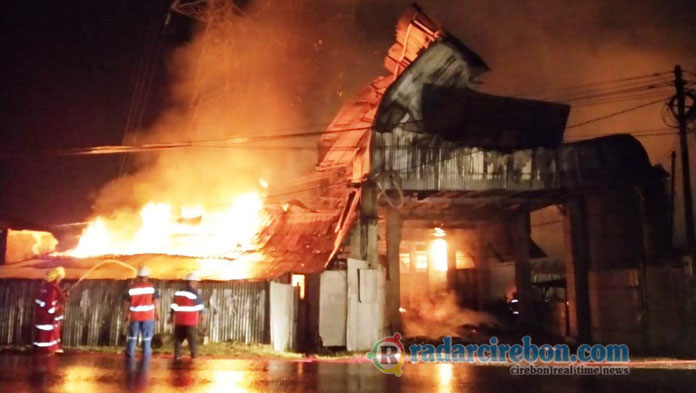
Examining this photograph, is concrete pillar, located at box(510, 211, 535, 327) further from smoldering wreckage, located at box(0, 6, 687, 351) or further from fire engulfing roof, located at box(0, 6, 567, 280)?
fire engulfing roof, located at box(0, 6, 567, 280)

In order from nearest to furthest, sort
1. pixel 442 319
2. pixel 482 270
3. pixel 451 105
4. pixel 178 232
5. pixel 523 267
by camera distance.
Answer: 1. pixel 451 105
2. pixel 178 232
3. pixel 523 267
4. pixel 442 319
5. pixel 482 270

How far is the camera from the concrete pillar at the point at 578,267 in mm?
19250

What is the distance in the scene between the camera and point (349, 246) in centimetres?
1809

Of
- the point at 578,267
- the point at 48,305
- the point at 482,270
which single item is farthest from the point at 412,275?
the point at 48,305

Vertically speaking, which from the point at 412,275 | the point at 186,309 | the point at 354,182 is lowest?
the point at 186,309

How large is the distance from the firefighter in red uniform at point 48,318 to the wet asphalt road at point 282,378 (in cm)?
48

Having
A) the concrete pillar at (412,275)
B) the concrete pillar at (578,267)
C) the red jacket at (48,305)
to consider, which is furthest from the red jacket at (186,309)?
the concrete pillar at (412,275)

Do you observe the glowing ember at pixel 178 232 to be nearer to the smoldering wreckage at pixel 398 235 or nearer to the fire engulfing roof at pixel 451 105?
the smoldering wreckage at pixel 398 235

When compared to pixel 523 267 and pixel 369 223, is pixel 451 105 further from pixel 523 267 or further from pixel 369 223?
pixel 523 267

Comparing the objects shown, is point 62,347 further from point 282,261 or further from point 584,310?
point 584,310

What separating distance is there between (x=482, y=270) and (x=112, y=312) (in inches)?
748

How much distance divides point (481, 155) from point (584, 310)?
7.20 meters

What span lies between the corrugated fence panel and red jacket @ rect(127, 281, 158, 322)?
2.89 m

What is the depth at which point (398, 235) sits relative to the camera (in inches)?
836
